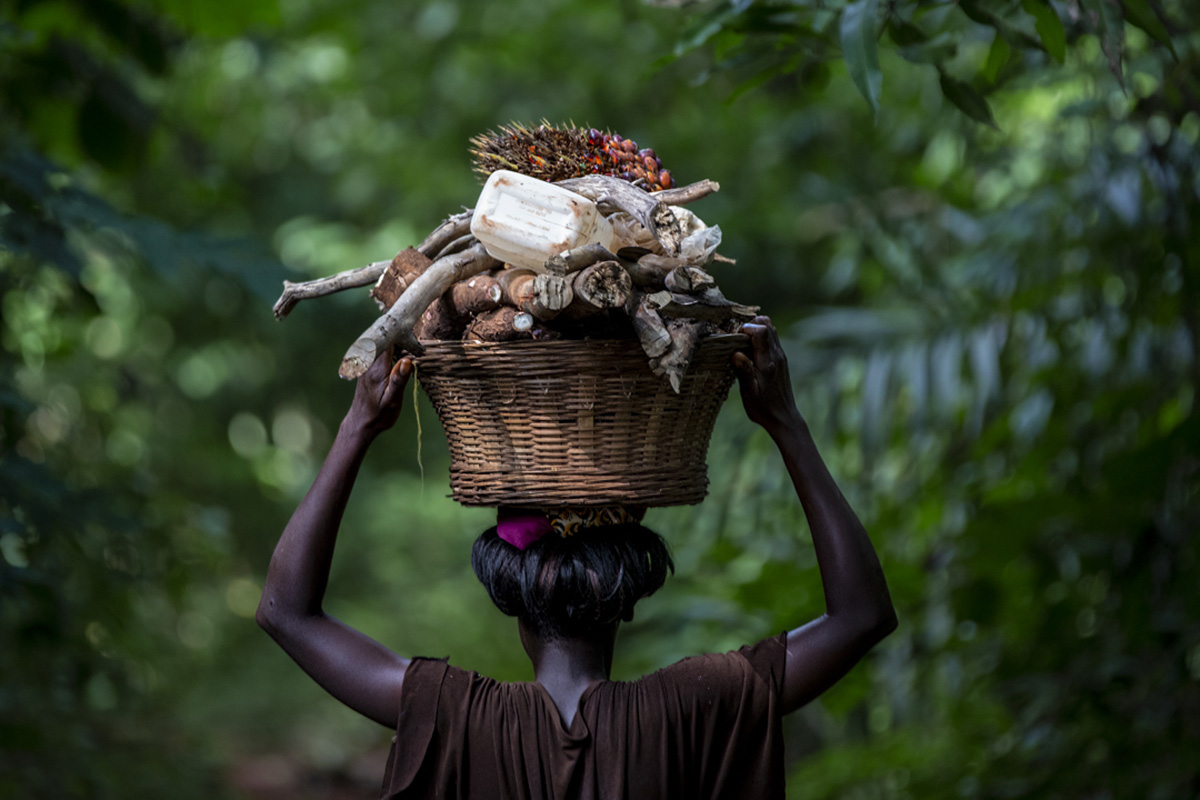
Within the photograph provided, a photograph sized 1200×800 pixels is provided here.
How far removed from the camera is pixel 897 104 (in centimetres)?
510

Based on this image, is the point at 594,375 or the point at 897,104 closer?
the point at 594,375

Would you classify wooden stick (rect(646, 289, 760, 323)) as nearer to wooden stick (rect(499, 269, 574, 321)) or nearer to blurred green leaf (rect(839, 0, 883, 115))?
wooden stick (rect(499, 269, 574, 321))

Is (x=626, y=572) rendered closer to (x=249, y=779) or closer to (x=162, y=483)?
(x=162, y=483)

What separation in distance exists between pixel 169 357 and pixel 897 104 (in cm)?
445

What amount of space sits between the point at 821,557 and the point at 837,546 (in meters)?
0.04

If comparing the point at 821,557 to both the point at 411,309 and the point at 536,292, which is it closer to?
the point at 536,292

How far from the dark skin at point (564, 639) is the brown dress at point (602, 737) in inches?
1.4

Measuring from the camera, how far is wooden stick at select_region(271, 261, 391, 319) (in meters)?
1.70

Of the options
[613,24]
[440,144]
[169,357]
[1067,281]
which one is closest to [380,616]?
[169,357]

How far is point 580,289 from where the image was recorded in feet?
4.90

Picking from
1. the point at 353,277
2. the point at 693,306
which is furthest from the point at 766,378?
the point at 353,277

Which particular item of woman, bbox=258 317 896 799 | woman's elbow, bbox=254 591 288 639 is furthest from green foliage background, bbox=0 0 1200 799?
woman's elbow, bbox=254 591 288 639

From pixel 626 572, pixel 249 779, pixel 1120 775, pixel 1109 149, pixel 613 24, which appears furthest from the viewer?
pixel 249 779

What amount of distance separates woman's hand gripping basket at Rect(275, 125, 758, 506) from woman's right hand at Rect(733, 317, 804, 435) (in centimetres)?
3
